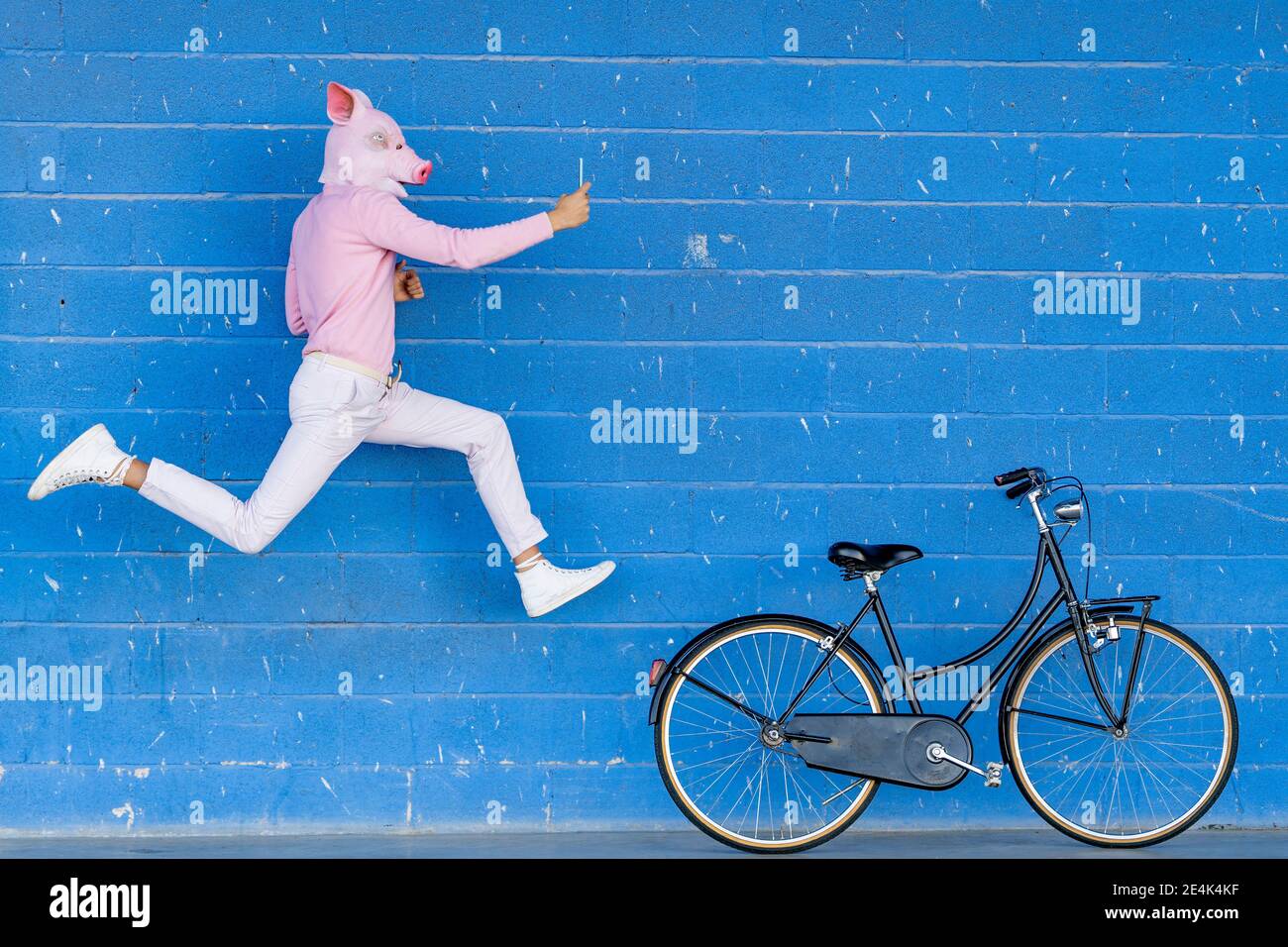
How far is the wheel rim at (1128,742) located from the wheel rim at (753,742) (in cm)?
71

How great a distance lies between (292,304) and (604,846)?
6.81ft

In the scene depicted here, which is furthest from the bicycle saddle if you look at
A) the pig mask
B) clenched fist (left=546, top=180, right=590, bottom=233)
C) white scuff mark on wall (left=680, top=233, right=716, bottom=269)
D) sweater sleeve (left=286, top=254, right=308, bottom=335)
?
sweater sleeve (left=286, top=254, right=308, bottom=335)

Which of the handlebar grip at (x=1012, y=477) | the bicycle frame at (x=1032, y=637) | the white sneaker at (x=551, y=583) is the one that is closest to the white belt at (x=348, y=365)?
the white sneaker at (x=551, y=583)

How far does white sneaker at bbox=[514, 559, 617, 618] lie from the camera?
4.52 metres

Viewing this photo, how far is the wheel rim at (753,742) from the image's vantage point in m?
4.73

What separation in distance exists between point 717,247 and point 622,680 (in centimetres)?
154

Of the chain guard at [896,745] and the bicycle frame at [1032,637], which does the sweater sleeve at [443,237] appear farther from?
the chain guard at [896,745]

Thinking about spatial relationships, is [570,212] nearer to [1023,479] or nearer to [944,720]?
[1023,479]

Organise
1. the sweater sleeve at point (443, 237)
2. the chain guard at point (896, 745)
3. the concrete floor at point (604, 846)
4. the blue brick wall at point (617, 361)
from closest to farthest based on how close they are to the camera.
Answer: the sweater sleeve at point (443, 237) → the chain guard at point (896, 745) → the concrete floor at point (604, 846) → the blue brick wall at point (617, 361)

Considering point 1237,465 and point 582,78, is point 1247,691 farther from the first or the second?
point 582,78

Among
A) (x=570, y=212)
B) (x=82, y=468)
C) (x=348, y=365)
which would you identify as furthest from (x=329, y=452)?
(x=570, y=212)

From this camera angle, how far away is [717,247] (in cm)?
479

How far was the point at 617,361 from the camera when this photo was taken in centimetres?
478
